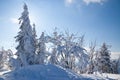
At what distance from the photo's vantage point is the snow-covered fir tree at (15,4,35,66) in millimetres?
35281

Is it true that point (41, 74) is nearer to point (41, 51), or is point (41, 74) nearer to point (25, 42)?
point (25, 42)

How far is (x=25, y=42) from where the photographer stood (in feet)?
115

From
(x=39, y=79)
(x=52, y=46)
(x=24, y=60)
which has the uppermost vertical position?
(x=52, y=46)

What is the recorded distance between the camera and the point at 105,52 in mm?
60750

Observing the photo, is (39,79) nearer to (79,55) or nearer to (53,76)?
(53,76)

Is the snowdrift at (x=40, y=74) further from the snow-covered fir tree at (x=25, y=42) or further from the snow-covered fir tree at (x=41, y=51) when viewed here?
the snow-covered fir tree at (x=41, y=51)

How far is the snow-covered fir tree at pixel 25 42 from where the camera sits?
35281 millimetres

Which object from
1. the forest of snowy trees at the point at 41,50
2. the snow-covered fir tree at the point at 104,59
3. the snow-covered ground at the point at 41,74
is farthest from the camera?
the snow-covered fir tree at the point at 104,59

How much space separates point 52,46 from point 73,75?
2238cm

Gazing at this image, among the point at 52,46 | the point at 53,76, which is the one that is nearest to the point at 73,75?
the point at 53,76

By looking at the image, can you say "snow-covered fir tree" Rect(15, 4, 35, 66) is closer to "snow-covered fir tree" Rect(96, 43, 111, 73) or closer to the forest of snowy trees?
the forest of snowy trees

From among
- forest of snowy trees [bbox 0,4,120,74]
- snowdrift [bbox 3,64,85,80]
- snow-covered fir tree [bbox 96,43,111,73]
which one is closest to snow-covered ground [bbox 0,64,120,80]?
snowdrift [bbox 3,64,85,80]

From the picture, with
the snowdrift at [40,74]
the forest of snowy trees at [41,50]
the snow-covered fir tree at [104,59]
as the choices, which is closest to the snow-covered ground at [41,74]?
the snowdrift at [40,74]

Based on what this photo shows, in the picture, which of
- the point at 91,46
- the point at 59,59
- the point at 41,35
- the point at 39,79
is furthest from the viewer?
the point at 91,46
